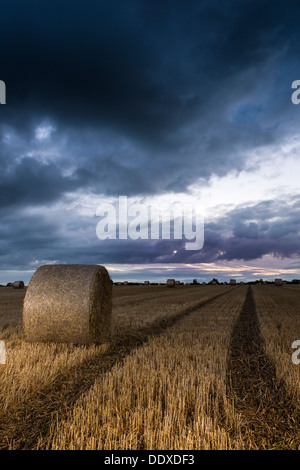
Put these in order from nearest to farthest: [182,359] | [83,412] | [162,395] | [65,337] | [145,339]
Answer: [83,412]
[162,395]
[182,359]
[65,337]
[145,339]

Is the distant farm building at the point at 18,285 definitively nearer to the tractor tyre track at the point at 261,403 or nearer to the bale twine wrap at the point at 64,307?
the bale twine wrap at the point at 64,307

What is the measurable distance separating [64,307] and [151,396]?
432 cm

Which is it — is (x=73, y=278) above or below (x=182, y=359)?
above

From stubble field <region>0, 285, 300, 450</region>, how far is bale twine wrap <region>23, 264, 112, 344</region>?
34cm

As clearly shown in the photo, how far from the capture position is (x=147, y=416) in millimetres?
4051

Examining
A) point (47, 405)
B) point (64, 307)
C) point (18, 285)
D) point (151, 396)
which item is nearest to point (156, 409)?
point (151, 396)

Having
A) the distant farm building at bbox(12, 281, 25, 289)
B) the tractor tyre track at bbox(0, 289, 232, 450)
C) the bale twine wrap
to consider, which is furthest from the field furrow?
the distant farm building at bbox(12, 281, 25, 289)

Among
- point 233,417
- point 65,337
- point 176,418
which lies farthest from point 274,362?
point 65,337

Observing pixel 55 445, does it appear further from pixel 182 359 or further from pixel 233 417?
pixel 182 359

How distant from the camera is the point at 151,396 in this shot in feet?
15.4

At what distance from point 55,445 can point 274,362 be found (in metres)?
5.20

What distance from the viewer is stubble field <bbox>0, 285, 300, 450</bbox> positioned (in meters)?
3.60

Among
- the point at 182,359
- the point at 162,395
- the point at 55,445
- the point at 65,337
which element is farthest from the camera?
the point at 65,337

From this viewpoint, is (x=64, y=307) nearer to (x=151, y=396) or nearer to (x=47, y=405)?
(x=47, y=405)
